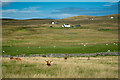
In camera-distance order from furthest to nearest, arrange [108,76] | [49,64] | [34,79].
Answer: [49,64] → [108,76] → [34,79]

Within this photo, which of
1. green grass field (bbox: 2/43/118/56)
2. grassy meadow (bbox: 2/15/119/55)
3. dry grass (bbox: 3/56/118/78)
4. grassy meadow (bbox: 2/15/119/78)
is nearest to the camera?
dry grass (bbox: 3/56/118/78)

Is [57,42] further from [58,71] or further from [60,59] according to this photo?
[58,71]

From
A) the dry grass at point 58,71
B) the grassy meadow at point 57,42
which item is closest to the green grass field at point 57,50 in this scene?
the grassy meadow at point 57,42

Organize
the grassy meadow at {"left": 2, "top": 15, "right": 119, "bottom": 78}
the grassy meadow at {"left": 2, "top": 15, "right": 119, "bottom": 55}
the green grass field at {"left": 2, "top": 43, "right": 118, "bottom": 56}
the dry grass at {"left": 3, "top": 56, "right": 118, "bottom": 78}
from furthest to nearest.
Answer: the grassy meadow at {"left": 2, "top": 15, "right": 119, "bottom": 55}
the green grass field at {"left": 2, "top": 43, "right": 118, "bottom": 56}
the grassy meadow at {"left": 2, "top": 15, "right": 119, "bottom": 78}
the dry grass at {"left": 3, "top": 56, "right": 118, "bottom": 78}

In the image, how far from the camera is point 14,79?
26.2ft

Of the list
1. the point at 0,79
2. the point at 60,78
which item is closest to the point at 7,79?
the point at 0,79

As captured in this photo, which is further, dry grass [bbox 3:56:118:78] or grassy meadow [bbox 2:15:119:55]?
grassy meadow [bbox 2:15:119:55]

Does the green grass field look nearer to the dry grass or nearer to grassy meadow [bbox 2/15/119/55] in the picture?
grassy meadow [bbox 2/15/119/55]

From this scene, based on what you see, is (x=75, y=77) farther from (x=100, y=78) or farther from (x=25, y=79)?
(x=25, y=79)

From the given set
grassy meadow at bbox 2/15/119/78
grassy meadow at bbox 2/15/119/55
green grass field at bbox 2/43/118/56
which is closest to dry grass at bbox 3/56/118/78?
grassy meadow at bbox 2/15/119/78

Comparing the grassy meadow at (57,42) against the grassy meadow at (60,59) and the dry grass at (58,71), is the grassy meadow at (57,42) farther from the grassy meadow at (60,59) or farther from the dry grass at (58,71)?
the dry grass at (58,71)

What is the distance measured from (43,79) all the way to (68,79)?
1076mm

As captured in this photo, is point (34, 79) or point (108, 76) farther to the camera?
point (108, 76)

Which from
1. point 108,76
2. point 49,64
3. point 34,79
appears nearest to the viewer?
point 34,79
